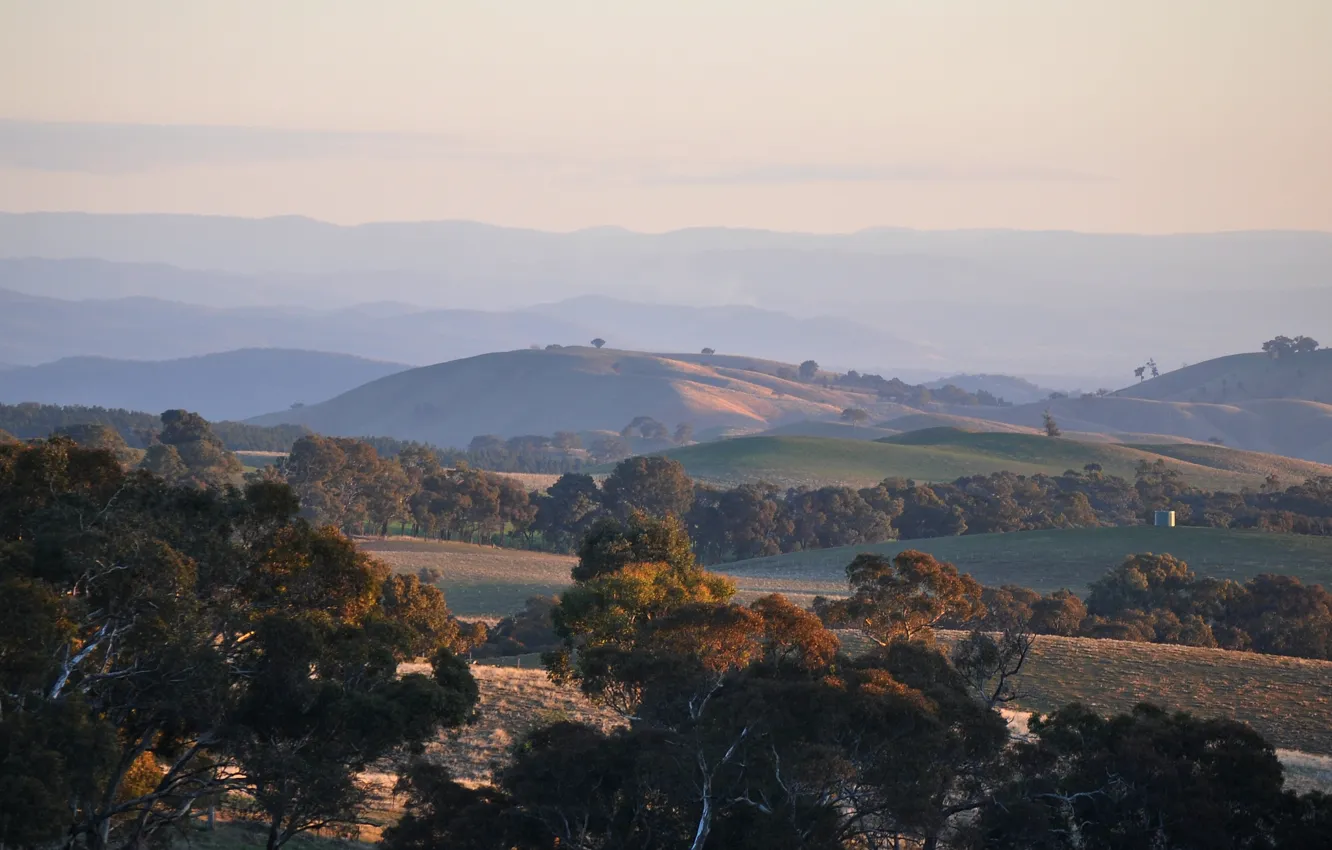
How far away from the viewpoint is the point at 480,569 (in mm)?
80812

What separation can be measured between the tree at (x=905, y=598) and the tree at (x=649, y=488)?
193 ft

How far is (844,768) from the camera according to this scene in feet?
67.3

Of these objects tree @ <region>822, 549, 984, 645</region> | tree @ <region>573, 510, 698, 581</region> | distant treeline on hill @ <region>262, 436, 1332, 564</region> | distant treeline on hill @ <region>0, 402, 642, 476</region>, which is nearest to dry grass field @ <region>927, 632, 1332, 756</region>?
tree @ <region>822, 549, 984, 645</region>

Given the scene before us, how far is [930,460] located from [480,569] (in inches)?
3327

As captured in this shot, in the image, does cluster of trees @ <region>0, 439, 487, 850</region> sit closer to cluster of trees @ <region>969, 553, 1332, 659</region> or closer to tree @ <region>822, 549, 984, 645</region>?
tree @ <region>822, 549, 984, 645</region>

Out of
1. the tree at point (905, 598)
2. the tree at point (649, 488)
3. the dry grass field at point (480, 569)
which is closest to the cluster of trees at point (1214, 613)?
the tree at point (905, 598)

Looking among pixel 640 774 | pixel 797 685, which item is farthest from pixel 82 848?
pixel 797 685

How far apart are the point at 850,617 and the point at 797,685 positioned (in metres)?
19.2

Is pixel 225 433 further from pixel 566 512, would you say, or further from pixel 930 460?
pixel 566 512

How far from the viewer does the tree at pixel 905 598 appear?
131 feet

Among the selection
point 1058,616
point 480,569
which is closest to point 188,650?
point 1058,616

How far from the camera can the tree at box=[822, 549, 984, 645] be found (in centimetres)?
3991

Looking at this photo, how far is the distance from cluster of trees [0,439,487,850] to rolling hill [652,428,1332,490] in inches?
4732

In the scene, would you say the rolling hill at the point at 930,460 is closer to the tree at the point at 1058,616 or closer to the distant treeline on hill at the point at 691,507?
the distant treeline on hill at the point at 691,507
